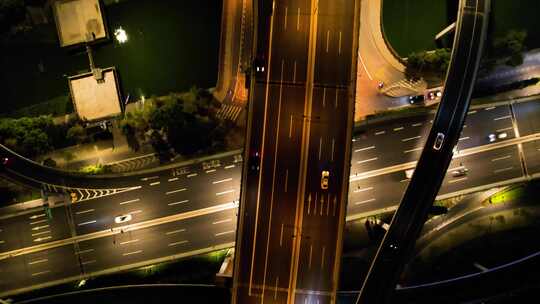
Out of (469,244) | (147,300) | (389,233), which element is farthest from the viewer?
(469,244)

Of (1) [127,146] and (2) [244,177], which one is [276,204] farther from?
(1) [127,146]

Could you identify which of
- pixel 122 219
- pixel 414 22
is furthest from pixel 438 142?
pixel 122 219

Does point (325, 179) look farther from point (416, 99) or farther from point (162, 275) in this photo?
point (162, 275)

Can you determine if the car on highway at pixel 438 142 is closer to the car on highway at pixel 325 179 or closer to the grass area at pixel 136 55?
the car on highway at pixel 325 179

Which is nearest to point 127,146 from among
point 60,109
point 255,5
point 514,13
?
point 60,109

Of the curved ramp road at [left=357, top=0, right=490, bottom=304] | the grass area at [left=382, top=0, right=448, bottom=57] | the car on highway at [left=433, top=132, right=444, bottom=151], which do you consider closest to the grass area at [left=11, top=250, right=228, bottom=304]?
the curved ramp road at [left=357, top=0, right=490, bottom=304]

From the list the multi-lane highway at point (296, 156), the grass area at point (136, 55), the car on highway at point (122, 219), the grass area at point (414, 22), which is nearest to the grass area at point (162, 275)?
the car on highway at point (122, 219)

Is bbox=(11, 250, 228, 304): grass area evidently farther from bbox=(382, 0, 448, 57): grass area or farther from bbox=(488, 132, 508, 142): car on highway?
bbox=(382, 0, 448, 57): grass area
